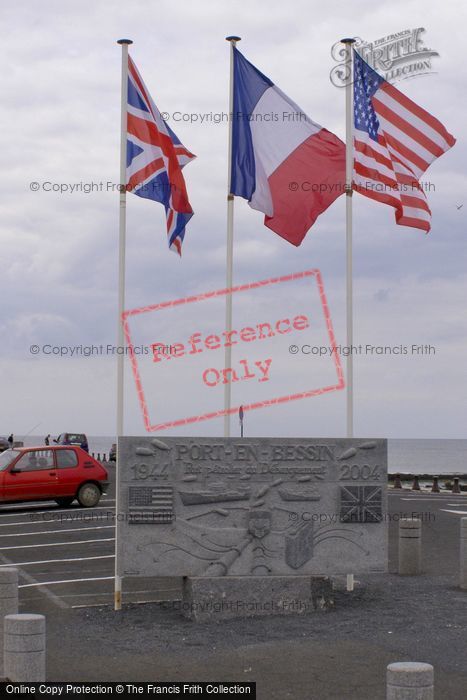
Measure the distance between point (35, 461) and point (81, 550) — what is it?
8069 millimetres

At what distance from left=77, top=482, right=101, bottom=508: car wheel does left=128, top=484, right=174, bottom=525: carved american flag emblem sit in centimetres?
1444

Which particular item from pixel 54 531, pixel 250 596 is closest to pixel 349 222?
pixel 250 596

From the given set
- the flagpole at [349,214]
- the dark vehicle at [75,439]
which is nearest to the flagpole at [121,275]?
the flagpole at [349,214]

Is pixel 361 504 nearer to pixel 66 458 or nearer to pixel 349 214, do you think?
pixel 349 214

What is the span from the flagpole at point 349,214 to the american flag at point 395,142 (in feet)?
0.38

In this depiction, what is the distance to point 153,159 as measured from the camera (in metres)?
14.2

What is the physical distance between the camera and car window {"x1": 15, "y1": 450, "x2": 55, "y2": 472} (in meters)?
26.7

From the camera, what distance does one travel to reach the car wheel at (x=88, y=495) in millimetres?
27234

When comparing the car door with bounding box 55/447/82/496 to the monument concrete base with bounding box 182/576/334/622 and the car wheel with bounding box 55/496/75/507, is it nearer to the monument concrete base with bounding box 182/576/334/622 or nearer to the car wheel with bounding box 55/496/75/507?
the car wheel with bounding box 55/496/75/507

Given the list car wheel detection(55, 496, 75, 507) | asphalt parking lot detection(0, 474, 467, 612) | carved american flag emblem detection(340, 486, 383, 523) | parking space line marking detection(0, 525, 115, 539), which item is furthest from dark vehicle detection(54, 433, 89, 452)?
carved american flag emblem detection(340, 486, 383, 523)

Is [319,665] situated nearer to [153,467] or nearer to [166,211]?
[153,467]

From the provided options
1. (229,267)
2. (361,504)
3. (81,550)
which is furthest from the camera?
(81,550)

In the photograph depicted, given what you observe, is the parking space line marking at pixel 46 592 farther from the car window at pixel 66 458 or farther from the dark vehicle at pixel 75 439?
the dark vehicle at pixel 75 439

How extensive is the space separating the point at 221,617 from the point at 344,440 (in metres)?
2.77
